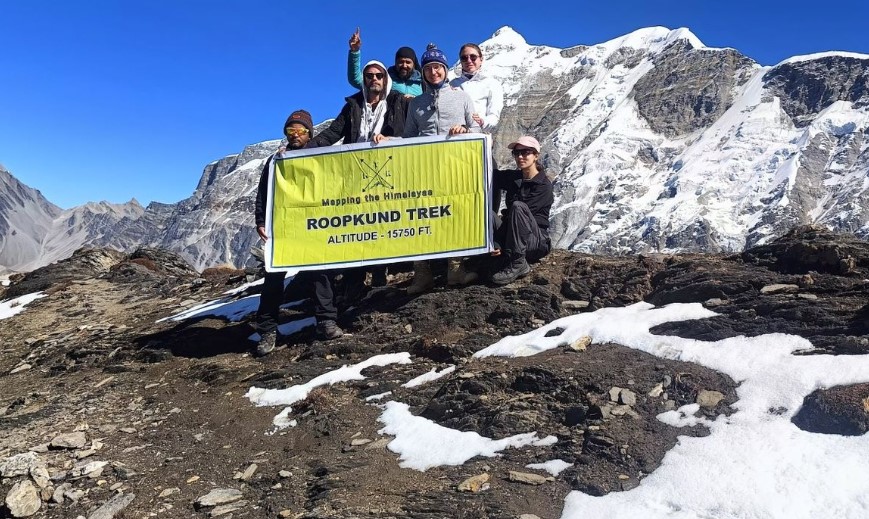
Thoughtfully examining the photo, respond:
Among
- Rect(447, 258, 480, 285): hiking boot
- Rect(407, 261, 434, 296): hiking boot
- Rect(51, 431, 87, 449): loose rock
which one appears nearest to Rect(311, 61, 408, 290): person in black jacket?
Rect(407, 261, 434, 296): hiking boot

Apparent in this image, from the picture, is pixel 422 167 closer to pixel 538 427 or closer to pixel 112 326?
pixel 538 427

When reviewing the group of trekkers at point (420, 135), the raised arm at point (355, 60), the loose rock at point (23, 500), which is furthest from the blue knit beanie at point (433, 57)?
the loose rock at point (23, 500)

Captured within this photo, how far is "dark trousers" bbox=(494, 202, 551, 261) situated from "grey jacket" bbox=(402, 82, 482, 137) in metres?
1.45

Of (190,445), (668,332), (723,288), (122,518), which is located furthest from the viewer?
(723,288)

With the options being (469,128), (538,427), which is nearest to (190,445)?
(538,427)

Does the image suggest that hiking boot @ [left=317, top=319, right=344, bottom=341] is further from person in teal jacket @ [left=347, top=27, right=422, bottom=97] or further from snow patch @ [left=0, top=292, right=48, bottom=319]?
snow patch @ [left=0, top=292, right=48, bottom=319]

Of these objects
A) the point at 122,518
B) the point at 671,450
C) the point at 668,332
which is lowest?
the point at 122,518

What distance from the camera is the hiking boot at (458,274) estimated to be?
367 inches

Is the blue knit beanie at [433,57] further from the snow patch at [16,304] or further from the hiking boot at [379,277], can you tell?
the snow patch at [16,304]

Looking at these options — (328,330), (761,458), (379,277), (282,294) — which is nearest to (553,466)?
(761,458)

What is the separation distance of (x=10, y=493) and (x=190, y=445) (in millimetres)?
1536

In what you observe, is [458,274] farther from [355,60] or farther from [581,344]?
[355,60]

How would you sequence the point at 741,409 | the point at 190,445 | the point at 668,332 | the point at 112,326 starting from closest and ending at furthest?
1. the point at 741,409
2. the point at 190,445
3. the point at 668,332
4. the point at 112,326

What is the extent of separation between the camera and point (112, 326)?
12.4m
